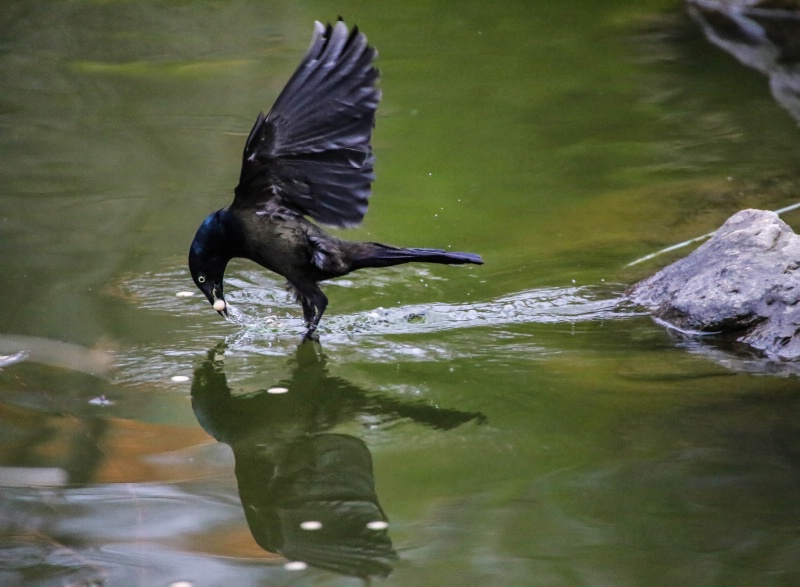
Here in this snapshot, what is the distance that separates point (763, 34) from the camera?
9.92m

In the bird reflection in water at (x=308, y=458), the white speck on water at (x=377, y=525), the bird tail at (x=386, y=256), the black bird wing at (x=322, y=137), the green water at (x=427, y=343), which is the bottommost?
the bird reflection in water at (x=308, y=458)

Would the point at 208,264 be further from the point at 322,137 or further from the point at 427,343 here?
the point at 427,343

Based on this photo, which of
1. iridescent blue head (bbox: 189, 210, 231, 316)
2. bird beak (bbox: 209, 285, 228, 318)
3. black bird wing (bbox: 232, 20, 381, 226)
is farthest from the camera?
bird beak (bbox: 209, 285, 228, 318)

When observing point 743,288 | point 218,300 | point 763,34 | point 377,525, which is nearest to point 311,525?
point 377,525

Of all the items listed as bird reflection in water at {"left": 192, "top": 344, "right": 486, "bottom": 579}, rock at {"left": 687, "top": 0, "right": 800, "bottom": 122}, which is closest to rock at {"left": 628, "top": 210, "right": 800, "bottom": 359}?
bird reflection in water at {"left": 192, "top": 344, "right": 486, "bottom": 579}

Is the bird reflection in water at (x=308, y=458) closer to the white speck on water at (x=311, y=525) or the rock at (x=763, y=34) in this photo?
the white speck on water at (x=311, y=525)

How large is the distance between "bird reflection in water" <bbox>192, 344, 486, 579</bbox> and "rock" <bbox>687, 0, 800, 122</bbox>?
16.0ft

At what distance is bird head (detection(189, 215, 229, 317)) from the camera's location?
4695mm

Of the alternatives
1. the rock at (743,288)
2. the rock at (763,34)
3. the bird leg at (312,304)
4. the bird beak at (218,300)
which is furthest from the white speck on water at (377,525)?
the rock at (763,34)

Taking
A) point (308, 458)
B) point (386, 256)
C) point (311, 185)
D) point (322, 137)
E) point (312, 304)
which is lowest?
point (308, 458)

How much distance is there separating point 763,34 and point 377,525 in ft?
26.5

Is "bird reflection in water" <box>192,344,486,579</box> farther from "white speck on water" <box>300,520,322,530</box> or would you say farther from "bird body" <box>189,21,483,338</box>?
"bird body" <box>189,21,483,338</box>

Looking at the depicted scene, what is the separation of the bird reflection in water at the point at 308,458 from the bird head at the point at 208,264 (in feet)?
0.95

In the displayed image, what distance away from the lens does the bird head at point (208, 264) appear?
4.70m
